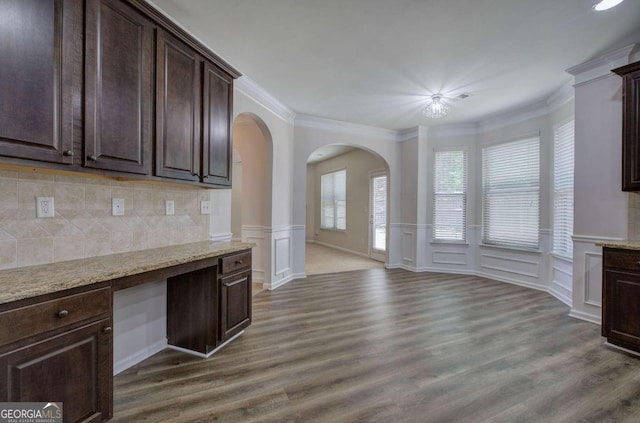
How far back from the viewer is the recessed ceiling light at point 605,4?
6.88ft

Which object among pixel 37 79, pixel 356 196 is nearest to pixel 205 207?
pixel 37 79

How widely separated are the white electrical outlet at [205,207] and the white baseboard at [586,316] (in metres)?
4.18

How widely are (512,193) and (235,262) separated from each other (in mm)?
4531

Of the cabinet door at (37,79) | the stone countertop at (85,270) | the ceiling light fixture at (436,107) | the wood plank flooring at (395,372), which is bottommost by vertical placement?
the wood plank flooring at (395,372)

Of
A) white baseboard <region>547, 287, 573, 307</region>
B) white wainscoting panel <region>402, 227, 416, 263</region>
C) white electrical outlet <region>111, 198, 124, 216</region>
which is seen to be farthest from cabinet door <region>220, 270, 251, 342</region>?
white baseboard <region>547, 287, 573, 307</region>

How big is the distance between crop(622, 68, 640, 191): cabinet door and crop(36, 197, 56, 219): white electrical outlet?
4571mm

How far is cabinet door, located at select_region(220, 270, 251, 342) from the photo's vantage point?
235 centimetres

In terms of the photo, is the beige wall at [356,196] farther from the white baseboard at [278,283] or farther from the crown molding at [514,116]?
the white baseboard at [278,283]

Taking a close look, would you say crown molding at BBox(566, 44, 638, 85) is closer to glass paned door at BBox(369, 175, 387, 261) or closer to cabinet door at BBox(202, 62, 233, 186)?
cabinet door at BBox(202, 62, 233, 186)

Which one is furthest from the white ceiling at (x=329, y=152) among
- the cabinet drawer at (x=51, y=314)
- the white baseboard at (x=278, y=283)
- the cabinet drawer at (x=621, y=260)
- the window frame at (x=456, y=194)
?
the cabinet drawer at (x=51, y=314)

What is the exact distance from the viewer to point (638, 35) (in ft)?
8.41

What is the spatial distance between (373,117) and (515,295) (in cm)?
349

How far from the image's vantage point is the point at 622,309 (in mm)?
2377

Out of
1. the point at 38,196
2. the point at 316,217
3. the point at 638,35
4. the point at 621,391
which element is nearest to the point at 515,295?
the point at 621,391
